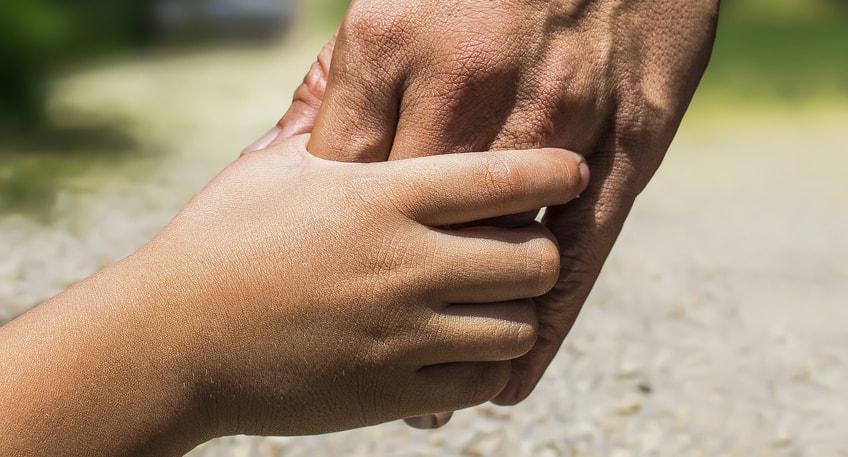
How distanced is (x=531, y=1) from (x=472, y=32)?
7 cm

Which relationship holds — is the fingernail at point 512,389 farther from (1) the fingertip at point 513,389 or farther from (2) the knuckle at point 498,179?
(2) the knuckle at point 498,179

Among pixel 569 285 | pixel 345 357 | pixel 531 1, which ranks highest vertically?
pixel 531 1

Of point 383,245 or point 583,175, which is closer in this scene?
point 383,245

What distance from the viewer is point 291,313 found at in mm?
785

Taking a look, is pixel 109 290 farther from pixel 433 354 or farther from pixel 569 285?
pixel 569 285

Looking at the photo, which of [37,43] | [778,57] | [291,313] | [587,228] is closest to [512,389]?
[587,228]

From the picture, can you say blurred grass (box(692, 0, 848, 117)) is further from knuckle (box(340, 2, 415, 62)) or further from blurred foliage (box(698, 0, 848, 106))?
knuckle (box(340, 2, 415, 62))

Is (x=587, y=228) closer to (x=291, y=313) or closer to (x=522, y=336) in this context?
(x=522, y=336)

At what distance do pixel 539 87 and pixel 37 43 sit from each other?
4.03m

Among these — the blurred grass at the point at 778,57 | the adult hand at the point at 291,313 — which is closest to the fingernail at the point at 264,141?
the adult hand at the point at 291,313

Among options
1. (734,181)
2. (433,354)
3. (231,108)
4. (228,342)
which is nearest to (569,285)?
(433,354)

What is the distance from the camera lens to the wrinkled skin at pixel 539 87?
0.87m

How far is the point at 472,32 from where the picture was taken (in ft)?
2.83

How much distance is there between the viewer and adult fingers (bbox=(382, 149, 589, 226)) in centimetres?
82
